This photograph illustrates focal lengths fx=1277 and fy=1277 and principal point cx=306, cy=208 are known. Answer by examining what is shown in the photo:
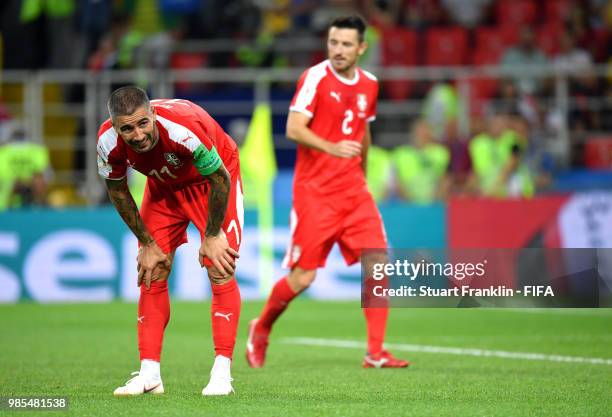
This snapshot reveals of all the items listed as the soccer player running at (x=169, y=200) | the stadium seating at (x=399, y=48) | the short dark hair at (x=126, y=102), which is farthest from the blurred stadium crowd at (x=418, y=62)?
the short dark hair at (x=126, y=102)

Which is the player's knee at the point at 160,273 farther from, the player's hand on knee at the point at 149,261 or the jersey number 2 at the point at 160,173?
the jersey number 2 at the point at 160,173

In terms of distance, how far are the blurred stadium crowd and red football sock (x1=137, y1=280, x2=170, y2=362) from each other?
11.1m

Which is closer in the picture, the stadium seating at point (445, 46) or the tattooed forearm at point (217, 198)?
the tattooed forearm at point (217, 198)

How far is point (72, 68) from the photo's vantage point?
22.1 m

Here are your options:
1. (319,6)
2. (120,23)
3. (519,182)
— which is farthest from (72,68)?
(519,182)

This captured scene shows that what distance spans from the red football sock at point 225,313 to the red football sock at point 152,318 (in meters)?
0.32

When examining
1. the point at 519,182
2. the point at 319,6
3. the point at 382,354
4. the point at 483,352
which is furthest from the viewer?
the point at 319,6

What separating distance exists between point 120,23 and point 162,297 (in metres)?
14.7

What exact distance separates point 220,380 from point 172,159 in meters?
1.32

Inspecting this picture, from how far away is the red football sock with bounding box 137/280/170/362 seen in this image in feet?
24.9

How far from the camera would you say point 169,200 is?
25.8 feet

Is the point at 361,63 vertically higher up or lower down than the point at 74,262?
higher up

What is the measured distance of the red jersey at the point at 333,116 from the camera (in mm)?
9883

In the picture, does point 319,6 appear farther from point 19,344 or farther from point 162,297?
point 162,297
